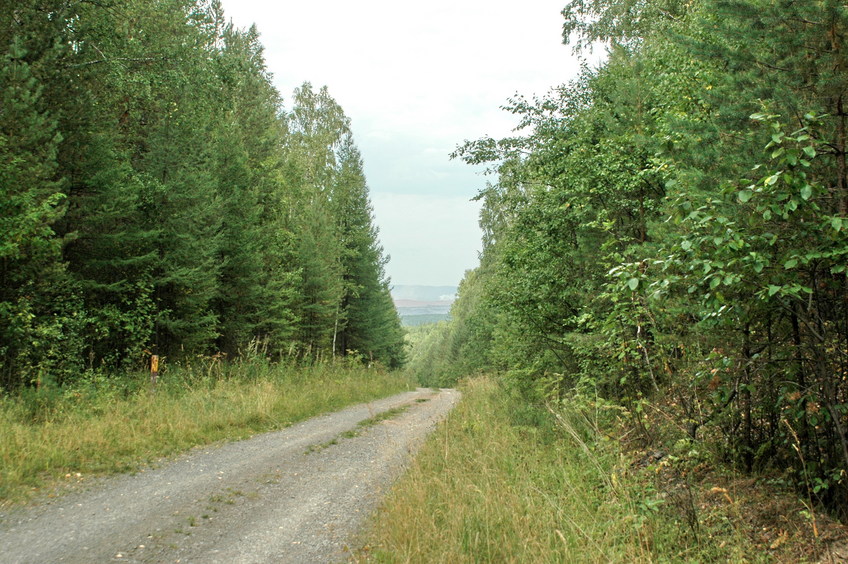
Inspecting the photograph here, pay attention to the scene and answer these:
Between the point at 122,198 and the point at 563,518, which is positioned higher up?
the point at 122,198

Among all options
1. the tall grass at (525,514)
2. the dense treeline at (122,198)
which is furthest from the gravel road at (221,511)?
the dense treeline at (122,198)

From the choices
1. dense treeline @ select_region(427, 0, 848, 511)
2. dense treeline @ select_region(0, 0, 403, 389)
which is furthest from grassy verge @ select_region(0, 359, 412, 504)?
dense treeline @ select_region(427, 0, 848, 511)

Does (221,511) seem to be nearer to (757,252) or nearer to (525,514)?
(525,514)

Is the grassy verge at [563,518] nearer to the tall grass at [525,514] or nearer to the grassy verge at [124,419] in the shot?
the tall grass at [525,514]

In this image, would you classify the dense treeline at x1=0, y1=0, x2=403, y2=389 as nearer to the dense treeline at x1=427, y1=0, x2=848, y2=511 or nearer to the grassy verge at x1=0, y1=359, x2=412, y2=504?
the grassy verge at x1=0, y1=359, x2=412, y2=504

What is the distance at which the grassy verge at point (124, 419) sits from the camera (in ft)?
20.1

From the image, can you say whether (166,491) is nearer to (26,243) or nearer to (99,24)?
(26,243)

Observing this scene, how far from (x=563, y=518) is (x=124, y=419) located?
22.9ft

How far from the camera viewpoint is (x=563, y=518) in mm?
4289

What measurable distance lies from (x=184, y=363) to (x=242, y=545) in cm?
1079

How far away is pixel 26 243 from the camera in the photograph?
8.72m

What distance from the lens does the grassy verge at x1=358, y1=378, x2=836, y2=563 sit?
3.71 metres

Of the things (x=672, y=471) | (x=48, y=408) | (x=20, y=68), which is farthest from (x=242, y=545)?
(x=20, y=68)

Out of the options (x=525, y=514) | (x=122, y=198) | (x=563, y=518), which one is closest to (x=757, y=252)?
(x=563, y=518)
